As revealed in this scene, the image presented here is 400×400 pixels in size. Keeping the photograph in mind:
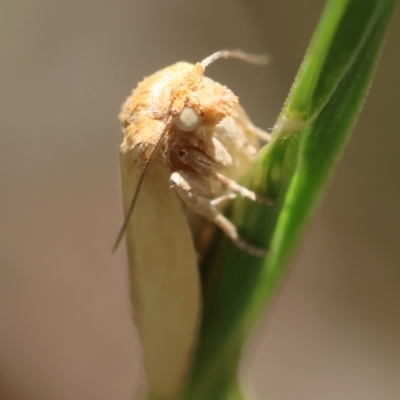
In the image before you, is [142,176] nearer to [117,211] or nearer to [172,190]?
[172,190]

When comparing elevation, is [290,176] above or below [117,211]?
above

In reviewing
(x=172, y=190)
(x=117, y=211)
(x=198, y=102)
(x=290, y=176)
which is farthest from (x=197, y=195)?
(x=117, y=211)

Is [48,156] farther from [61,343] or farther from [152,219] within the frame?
[152,219]

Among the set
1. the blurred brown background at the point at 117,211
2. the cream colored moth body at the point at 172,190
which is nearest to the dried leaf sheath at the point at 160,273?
the cream colored moth body at the point at 172,190

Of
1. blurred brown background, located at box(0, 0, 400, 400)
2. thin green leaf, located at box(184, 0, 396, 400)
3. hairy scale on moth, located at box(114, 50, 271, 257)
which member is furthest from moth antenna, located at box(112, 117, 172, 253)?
blurred brown background, located at box(0, 0, 400, 400)

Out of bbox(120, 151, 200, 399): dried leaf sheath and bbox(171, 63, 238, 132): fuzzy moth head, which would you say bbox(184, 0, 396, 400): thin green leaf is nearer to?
bbox(120, 151, 200, 399): dried leaf sheath

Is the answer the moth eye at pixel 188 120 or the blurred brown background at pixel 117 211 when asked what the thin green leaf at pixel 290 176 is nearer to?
the moth eye at pixel 188 120
